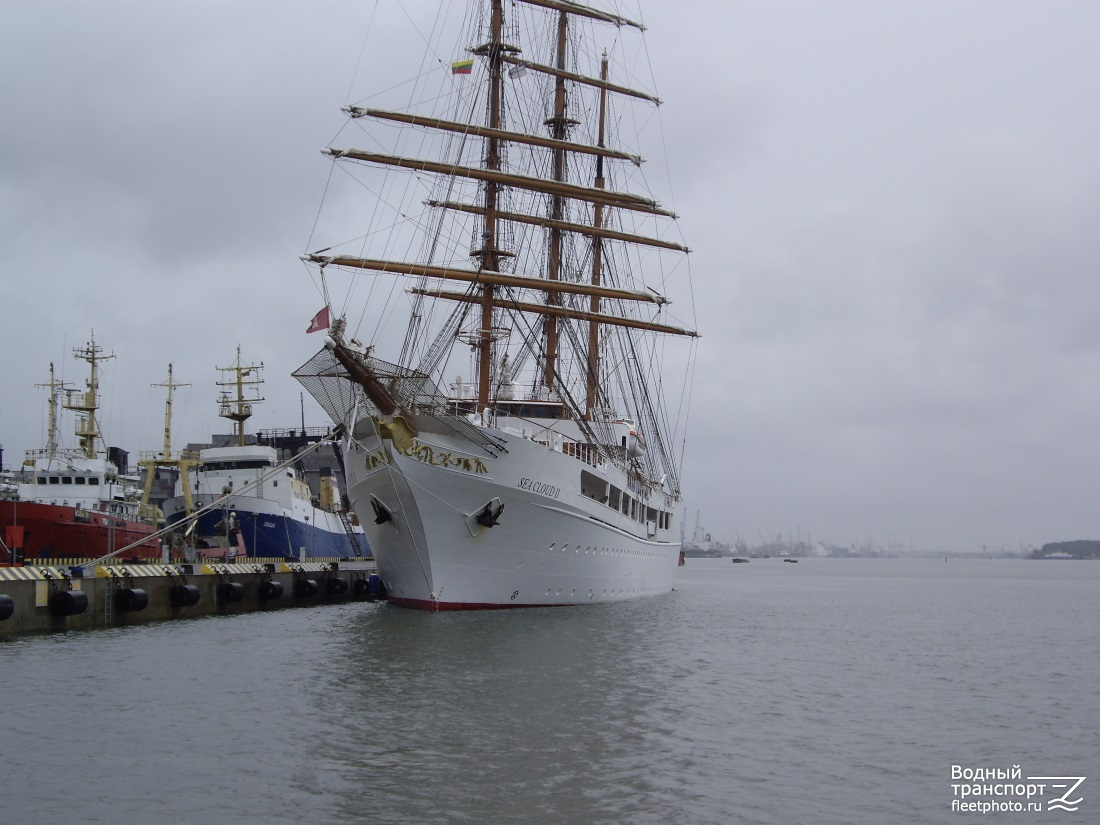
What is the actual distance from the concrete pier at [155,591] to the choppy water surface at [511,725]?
4.36 ft

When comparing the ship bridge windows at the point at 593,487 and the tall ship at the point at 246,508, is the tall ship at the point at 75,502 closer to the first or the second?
the tall ship at the point at 246,508

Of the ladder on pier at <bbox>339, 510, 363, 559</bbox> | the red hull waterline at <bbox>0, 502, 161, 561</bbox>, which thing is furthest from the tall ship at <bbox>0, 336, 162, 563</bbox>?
the ladder on pier at <bbox>339, 510, 363, 559</bbox>

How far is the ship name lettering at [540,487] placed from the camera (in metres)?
33.5

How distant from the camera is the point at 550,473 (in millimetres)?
34562

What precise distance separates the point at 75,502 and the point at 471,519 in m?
29.0

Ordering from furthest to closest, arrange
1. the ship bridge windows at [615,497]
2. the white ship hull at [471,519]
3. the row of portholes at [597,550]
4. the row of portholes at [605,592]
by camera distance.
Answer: the ship bridge windows at [615,497], the row of portholes at [605,592], the row of portholes at [597,550], the white ship hull at [471,519]

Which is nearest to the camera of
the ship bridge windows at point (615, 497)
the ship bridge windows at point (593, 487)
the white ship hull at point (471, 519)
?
the white ship hull at point (471, 519)

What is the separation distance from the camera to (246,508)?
184 feet

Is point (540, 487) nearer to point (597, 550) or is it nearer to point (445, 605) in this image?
point (445, 605)

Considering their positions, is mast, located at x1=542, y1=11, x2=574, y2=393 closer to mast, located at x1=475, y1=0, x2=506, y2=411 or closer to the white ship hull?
mast, located at x1=475, y1=0, x2=506, y2=411

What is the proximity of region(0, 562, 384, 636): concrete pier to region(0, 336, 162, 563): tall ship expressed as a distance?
6777 mm

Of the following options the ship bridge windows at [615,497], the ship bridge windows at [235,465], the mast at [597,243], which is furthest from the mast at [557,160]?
the ship bridge windows at [235,465]

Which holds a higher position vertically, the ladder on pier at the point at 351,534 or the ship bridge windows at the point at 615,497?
the ship bridge windows at the point at 615,497

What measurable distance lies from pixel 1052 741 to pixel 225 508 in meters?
43.6
